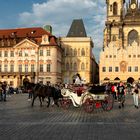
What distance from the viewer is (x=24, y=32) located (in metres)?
84.3

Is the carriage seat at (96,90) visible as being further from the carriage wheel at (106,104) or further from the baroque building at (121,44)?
the baroque building at (121,44)

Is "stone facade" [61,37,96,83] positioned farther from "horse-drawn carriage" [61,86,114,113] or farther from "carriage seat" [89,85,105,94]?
"carriage seat" [89,85,105,94]

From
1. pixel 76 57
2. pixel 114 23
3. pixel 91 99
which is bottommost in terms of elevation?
pixel 91 99

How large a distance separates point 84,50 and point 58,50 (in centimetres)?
736

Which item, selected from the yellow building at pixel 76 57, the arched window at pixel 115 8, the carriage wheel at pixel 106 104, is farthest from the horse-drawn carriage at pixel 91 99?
the arched window at pixel 115 8

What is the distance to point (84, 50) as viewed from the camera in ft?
289

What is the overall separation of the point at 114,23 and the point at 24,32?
25.5m

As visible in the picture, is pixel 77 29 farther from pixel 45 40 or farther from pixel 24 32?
pixel 45 40

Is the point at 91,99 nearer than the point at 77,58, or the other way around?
the point at 91,99

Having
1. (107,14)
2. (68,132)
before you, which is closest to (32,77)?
(107,14)

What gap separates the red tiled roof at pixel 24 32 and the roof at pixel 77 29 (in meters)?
11.6

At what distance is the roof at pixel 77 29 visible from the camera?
93188mm

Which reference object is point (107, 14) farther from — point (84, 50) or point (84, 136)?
point (84, 136)

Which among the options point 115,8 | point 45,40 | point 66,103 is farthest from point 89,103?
point 115,8
